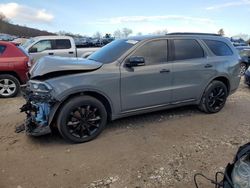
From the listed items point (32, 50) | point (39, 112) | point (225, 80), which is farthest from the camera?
point (32, 50)

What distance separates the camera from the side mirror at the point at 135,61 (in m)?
4.77

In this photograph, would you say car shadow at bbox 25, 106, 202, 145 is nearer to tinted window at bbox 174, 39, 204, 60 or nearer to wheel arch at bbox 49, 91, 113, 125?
wheel arch at bbox 49, 91, 113, 125

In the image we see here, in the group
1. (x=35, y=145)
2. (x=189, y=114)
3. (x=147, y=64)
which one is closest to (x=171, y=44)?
(x=147, y=64)

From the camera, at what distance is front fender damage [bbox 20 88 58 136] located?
13.9 ft

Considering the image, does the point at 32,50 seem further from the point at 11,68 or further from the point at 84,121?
the point at 84,121

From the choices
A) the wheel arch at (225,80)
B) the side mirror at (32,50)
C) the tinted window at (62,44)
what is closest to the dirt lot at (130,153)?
the wheel arch at (225,80)

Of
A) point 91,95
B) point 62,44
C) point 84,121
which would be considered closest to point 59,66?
point 91,95

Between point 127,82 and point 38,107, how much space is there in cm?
154

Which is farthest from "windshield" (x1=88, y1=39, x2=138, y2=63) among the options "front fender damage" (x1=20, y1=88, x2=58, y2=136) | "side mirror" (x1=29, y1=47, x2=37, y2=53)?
"side mirror" (x1=29, y1=47, x2=37, y2=53)

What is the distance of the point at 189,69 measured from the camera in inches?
218

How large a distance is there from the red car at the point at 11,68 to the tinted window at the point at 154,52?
160 inches

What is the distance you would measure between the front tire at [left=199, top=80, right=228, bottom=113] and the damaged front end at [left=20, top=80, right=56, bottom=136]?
3.32 metres

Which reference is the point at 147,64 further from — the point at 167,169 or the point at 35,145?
the point at 35,145

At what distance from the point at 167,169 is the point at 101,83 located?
1.74m
